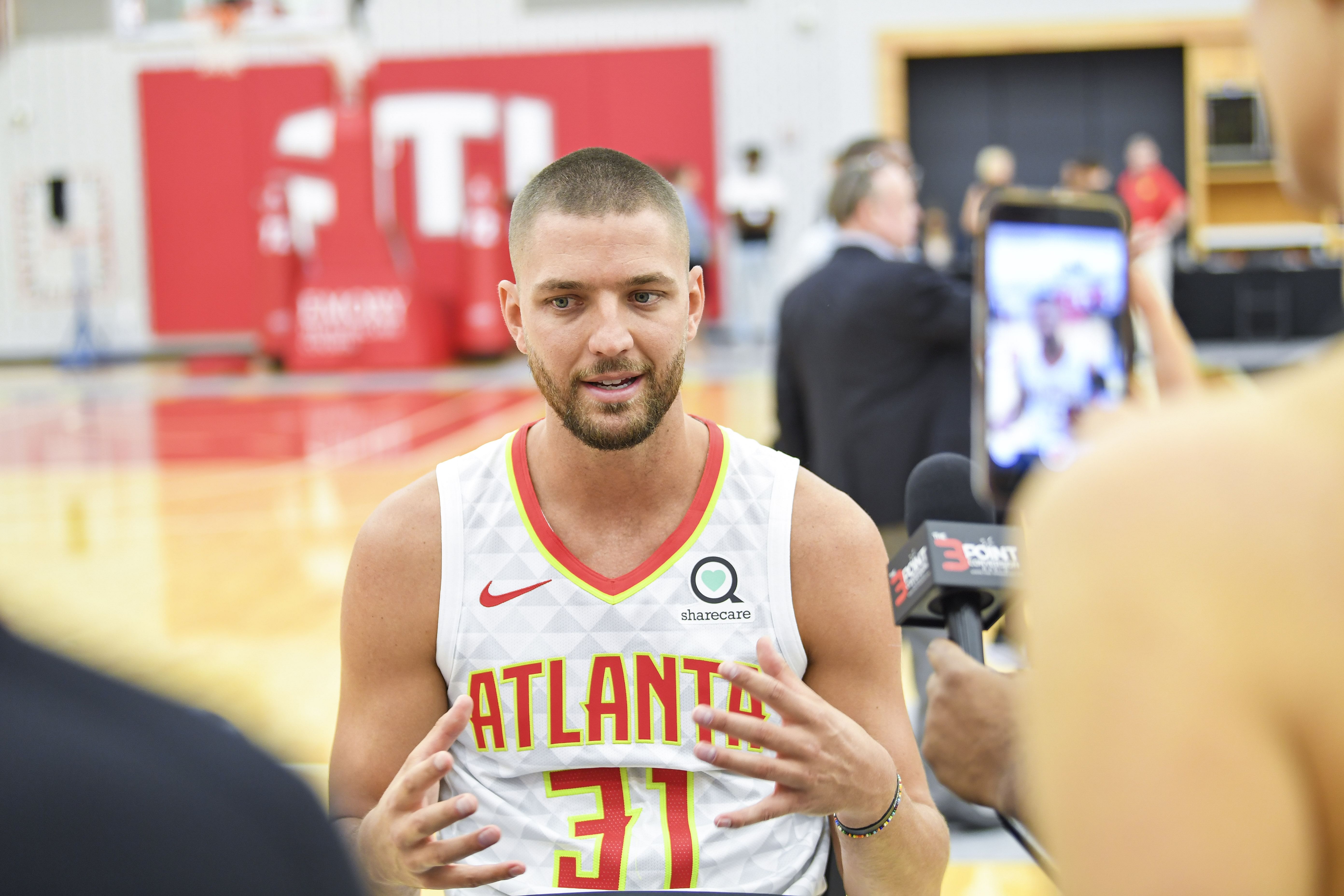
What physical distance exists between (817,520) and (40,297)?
17.4 metres

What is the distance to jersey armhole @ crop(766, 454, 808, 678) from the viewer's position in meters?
1.65

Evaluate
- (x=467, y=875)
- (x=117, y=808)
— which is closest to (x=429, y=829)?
(x=467, y=875)

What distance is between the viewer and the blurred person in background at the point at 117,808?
1.31ft

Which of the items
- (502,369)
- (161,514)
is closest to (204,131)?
(502,369)

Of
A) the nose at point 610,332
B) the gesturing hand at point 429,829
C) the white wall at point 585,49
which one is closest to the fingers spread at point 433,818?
the gesturing hand at point 429,829

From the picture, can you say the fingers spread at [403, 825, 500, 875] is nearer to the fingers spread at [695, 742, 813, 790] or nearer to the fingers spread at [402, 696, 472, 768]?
the fingers spread at [402, 696, 472, 768]

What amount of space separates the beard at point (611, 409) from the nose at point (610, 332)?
0.08 feet

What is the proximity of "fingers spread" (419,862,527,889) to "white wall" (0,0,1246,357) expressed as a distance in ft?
47.8

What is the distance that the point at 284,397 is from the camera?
11836mm

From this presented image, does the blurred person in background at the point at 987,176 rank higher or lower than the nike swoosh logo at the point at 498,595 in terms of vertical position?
higher

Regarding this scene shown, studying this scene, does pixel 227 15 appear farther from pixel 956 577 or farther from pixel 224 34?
pixel 956 577

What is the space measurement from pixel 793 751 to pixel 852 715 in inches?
16.1

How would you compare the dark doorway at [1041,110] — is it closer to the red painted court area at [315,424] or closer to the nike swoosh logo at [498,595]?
the red painted court area at [315,424]

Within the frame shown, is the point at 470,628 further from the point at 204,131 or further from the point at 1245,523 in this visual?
the point at 204,131
